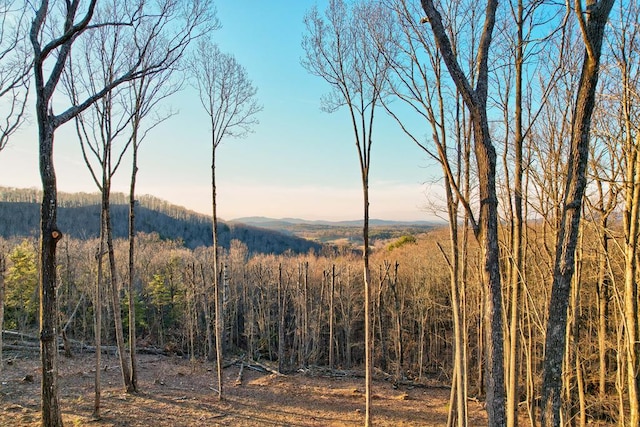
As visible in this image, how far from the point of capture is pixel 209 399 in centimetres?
1034

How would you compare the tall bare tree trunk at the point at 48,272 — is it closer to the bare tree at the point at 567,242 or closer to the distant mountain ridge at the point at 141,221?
the bare tree at the point at 567,242

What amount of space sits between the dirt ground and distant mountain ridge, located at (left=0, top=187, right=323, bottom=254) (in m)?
44.3

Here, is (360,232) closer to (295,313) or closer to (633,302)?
(295,313)

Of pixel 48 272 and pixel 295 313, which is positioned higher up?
pixel 48 272

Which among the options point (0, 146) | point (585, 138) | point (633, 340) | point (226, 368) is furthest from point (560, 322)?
point (226, 368)

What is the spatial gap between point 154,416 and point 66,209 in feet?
247

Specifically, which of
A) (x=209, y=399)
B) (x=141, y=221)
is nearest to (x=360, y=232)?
(x=209, y=399)

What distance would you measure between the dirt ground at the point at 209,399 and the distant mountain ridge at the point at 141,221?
44.3 m

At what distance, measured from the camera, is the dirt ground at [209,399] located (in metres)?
8.05

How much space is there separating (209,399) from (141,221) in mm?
66775

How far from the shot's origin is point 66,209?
68.9 meters

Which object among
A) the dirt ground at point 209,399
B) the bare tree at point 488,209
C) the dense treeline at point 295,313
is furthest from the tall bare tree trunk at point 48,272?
the dense treeline at point 295,313

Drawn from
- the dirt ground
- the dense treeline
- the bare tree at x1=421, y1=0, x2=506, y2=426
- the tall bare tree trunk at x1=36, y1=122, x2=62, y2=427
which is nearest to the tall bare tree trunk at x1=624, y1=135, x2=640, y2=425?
the bare tree at x1=421, y1=0, x2=506, y2=426

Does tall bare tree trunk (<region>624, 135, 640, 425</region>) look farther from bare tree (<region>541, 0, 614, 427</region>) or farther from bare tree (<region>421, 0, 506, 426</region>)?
bare tree (<region>421, 0, 506, 426</region>)
